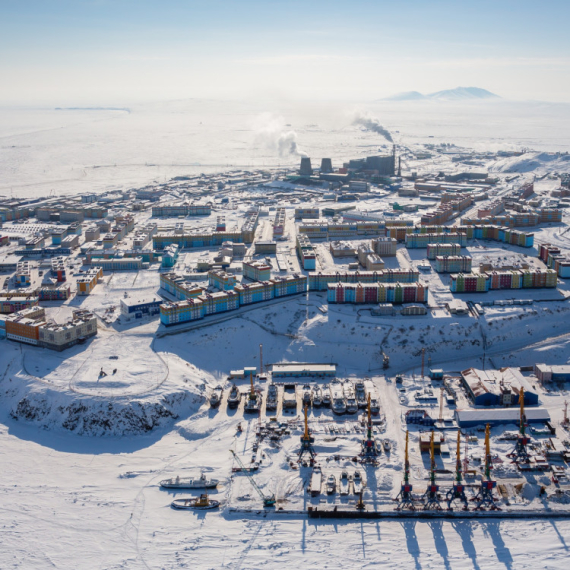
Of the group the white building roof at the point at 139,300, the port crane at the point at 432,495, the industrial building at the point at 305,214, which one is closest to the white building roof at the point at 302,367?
the white building roof at the point at 139,300

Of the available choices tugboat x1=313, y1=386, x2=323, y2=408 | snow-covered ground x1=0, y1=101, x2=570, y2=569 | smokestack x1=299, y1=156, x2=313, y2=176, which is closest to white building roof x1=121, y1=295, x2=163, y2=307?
snow-covered ground x1=0, y1=101, x2=570, y2=569

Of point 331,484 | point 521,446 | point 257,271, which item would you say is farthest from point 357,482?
point 257,271

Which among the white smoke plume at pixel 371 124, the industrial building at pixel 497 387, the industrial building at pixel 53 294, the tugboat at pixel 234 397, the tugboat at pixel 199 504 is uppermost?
the white smoke plume at pixel 371 124

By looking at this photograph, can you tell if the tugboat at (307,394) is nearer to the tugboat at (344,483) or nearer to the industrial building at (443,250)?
the tugboat at (344,483)

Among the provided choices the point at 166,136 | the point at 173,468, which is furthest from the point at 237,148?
the point at 173,468

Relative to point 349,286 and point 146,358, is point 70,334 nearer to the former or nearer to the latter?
point 146,358
